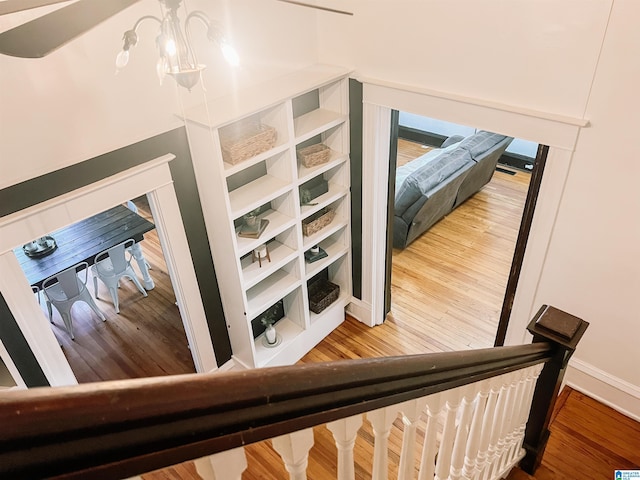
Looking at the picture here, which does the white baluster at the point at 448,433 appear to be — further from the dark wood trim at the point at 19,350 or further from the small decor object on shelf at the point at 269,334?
the small decor object on shelf at the point at 269,334

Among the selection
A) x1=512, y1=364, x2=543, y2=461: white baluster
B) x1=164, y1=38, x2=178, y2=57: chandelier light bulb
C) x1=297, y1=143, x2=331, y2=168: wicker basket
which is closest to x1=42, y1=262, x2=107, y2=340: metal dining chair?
x1=297, y1=143, x2=331, y2=168: wicker basket

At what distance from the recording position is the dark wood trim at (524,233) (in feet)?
8.76

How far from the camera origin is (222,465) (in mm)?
595

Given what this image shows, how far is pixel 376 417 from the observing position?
853mm

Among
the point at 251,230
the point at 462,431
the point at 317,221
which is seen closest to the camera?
the point at 462,431

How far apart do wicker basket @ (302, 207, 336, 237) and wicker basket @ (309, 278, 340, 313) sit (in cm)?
67

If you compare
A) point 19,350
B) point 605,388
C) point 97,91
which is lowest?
point 605,388

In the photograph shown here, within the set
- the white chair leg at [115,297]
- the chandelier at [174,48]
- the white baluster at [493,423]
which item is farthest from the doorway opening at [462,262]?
the white chair leg at [115,297]

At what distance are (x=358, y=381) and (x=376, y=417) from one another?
176mm

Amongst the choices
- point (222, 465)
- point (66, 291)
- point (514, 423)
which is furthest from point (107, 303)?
point (222, 465)

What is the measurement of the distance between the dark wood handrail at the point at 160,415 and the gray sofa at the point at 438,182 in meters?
4.34

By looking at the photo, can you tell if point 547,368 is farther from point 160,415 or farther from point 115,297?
point 115,297

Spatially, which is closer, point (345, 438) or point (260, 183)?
point (345, 438)

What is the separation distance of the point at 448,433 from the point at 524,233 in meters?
1.96
